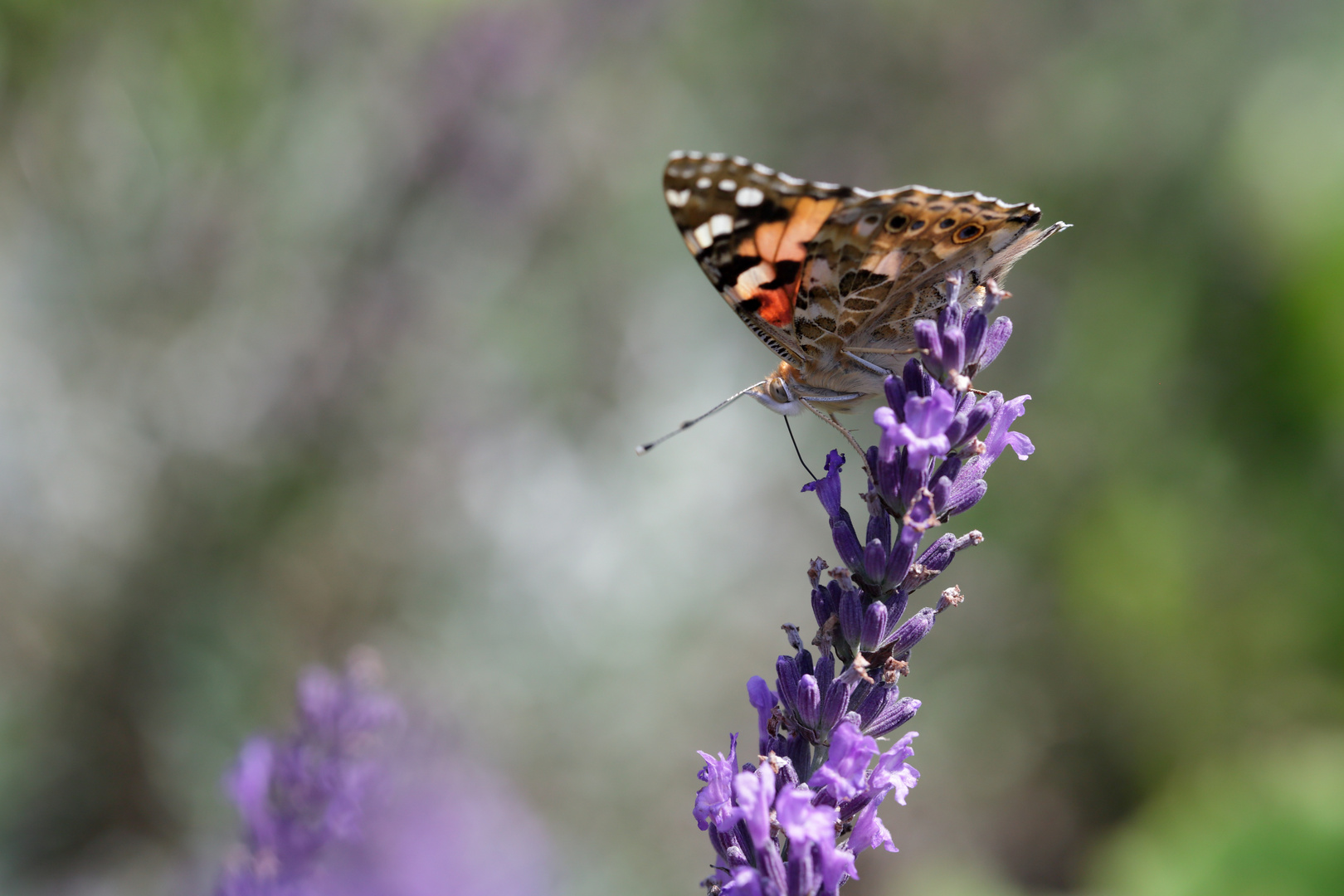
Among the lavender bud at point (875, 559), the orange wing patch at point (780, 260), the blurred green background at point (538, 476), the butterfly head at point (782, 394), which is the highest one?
the blurred green background at point (538, 476)

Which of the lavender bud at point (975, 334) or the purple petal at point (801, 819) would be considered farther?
the lavender bud at point (975, 334)

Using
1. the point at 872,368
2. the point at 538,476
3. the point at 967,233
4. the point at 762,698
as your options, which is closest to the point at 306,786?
the point at 762,698

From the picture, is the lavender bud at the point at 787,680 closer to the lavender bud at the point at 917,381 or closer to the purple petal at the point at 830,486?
the purple petal at the point at 830,486

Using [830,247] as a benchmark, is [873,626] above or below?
below

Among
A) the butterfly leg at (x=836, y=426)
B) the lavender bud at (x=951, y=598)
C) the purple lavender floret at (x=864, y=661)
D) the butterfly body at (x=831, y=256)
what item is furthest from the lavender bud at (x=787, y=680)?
the butterfly body at (x=831, y=256)

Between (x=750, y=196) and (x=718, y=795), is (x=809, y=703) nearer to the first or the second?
(x=718, y=795)

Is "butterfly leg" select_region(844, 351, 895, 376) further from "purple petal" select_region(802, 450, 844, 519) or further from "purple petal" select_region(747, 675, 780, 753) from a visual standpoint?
"purple petal" select_region(747, 675, 780, 753)

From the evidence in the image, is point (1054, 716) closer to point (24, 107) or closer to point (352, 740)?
point (352, 740)

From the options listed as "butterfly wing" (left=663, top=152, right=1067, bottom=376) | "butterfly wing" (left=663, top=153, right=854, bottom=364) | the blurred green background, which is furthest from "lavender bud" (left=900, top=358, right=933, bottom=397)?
the blurred green background
